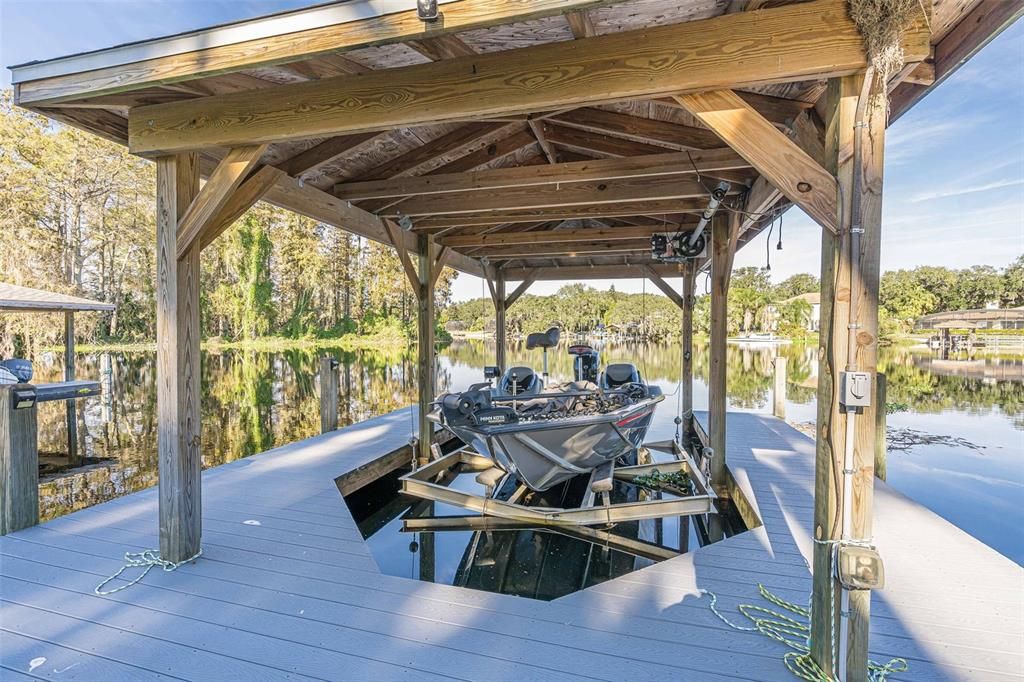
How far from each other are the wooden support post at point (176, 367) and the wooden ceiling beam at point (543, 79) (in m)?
0.24

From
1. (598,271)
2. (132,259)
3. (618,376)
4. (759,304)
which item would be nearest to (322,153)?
(618,376)

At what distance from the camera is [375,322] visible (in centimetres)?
3006

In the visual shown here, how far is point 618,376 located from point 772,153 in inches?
164

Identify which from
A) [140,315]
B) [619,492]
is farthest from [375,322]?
[619,492]

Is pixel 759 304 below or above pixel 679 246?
above

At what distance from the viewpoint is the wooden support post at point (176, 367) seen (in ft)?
8.20

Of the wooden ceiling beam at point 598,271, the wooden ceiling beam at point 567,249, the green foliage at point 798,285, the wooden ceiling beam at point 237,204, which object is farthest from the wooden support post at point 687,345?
the green foliage at point 798,285

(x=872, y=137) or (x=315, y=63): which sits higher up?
(x=315, y=63)

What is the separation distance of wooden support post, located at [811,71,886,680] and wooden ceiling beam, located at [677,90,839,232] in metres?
0.05

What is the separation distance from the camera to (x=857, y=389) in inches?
60.4

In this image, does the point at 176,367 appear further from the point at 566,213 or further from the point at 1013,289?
the point at 1013,289

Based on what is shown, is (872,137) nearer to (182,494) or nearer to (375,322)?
(182,494)

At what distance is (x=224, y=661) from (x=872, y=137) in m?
2.95

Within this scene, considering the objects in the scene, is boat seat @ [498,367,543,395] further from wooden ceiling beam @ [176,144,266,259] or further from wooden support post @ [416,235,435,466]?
wooden ceiling beam @ [176,144,266,259]
